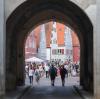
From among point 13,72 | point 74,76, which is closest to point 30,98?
point 13,72

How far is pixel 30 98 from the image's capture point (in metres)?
25.8

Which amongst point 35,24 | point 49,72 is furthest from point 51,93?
point 49,72

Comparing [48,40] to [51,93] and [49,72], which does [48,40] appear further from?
[51,93]

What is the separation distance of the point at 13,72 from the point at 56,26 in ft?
252

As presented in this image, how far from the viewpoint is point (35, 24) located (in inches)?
1403

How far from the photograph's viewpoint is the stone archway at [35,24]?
27.0m

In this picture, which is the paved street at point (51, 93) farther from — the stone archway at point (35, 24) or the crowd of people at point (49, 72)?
the crowd of people at point (49, 72)

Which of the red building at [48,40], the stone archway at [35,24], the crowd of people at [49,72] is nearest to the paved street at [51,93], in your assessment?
the stone archway at [35,24]

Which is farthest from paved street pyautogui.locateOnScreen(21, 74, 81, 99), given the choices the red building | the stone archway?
the red building

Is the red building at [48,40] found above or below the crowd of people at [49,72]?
above

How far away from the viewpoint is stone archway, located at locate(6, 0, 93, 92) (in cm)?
2702

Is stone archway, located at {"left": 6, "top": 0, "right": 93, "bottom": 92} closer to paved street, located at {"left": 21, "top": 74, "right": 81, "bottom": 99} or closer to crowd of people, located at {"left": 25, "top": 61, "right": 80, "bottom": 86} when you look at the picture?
paved street, located at {"left": 21, "top": 74, "right": 81, "bottom": 99}

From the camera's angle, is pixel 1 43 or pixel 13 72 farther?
pixel 13 72

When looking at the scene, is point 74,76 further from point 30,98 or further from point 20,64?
point 30,98
